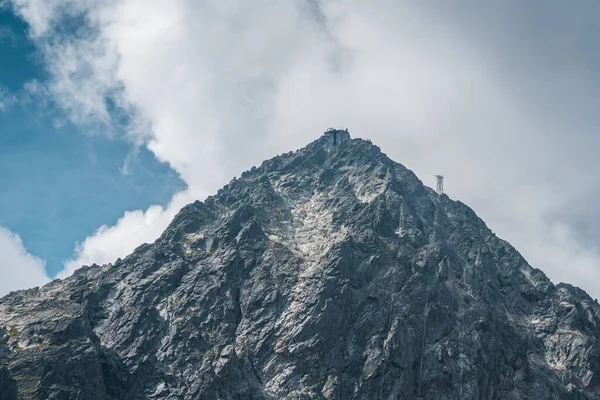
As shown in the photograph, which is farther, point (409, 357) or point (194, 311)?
point (194, 311)

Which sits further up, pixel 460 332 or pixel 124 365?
pixel 460 332

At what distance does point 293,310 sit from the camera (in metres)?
188

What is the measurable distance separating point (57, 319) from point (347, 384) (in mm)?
85155

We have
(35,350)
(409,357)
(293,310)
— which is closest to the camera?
(35,350)

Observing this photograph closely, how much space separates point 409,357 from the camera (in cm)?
17488

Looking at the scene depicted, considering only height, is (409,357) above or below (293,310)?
below

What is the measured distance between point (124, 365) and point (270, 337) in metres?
42.0

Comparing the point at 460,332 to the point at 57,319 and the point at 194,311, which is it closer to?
the point at 194,311

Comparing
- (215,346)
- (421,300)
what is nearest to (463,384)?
(421,300)

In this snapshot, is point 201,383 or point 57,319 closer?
point 201,383

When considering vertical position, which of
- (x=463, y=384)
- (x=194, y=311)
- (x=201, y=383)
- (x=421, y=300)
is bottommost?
(x=201, y=383)

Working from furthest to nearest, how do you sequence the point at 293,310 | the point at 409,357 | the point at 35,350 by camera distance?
the point at 293,310 → the point at 409,357 → the point at 35,350

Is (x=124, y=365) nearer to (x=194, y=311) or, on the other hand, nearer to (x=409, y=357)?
(x=194, y=311)

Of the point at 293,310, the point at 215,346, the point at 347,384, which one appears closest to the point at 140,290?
the point at 215,346
